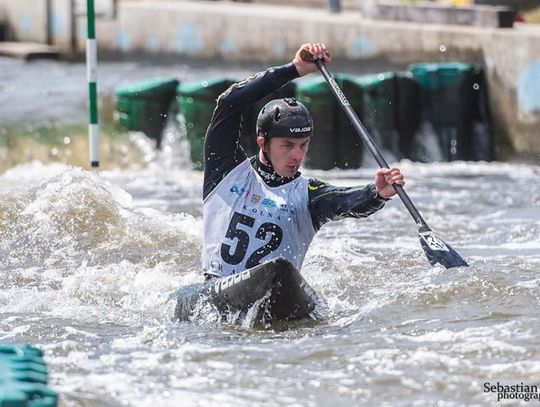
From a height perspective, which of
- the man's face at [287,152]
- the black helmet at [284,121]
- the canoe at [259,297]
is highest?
the black helmet at [284,121]

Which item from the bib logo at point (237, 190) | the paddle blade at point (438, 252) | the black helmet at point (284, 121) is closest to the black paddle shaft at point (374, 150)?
the paddle blade at point (438, 252)

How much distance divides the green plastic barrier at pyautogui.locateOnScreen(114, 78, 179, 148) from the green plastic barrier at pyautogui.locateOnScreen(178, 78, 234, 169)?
366mm

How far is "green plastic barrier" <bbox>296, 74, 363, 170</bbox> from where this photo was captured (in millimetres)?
13688

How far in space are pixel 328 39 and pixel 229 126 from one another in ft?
28.5

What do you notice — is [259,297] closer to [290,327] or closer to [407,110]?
[290,327]

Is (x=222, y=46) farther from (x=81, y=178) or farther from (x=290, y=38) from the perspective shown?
(x=81, y=178)

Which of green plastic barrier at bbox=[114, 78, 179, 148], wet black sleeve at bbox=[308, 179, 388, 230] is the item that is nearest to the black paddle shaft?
wet black sleeve at bbox=[308, 179, 388, 230]

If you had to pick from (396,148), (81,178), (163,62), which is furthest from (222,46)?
(81,178)

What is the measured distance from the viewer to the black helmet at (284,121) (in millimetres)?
6797

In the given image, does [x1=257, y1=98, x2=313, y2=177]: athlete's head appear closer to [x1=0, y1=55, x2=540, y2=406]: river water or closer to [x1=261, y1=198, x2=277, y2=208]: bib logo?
[x1=261, y1=198, x2=277, y2=208]: bib logo

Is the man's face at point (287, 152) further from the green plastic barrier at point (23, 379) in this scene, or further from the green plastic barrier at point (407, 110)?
the green plastic barrier at point (407, 110)

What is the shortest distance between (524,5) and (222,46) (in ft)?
12.9

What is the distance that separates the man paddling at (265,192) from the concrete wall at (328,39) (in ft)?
22.6

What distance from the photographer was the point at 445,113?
14.0 metres
